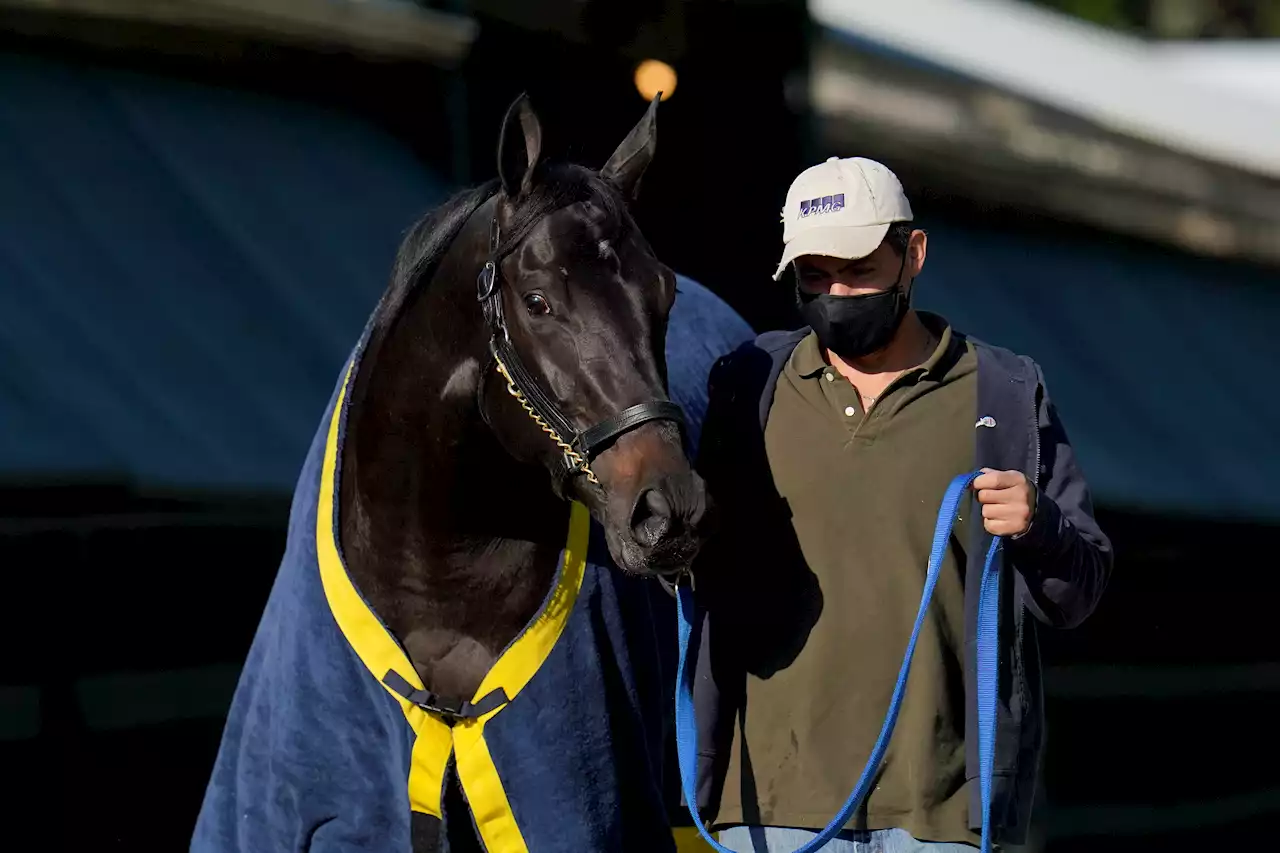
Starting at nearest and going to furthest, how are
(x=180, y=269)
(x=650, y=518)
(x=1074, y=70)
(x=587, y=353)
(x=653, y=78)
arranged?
(x=650, y=518)
(x=587, y=353)
(x=180, y=269)
(x=653, y=78)
(x=1074, y=70)

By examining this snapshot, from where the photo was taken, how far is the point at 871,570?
2.71 m

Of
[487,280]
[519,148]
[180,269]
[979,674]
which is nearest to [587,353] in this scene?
[487,280]

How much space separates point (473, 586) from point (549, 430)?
353 mm

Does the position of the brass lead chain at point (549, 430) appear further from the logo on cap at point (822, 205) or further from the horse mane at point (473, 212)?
the logo on cap at point (822, 205)

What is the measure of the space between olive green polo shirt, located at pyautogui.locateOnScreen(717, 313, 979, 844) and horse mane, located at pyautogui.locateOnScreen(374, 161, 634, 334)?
0.52 meters

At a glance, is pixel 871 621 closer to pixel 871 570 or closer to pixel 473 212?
pixel 871 570

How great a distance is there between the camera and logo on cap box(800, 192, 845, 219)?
2.68 m

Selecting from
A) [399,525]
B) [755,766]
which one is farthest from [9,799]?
[755,766]

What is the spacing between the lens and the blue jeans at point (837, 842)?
2.62m

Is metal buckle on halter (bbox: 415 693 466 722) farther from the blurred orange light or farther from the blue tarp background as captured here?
the blurred orange light

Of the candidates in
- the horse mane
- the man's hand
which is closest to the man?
the man's hand

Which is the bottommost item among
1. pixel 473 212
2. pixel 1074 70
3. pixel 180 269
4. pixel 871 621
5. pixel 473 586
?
pixel 871 621

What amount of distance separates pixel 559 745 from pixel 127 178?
2.48m

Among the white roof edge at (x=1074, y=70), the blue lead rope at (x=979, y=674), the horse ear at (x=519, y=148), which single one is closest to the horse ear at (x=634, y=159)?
the horse ear at (x=519, y=148)
